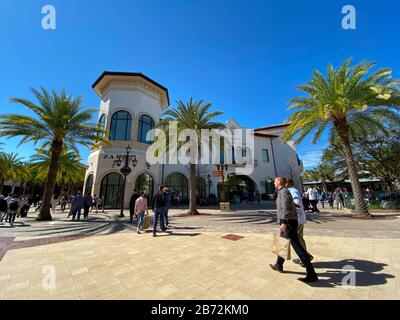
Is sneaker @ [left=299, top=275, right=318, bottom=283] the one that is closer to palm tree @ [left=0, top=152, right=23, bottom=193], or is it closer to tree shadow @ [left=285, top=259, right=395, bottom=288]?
tree shadow @ [left=285, top=259, right=395, bottom=288]

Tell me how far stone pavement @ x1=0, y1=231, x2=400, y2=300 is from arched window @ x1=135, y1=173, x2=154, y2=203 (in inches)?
572

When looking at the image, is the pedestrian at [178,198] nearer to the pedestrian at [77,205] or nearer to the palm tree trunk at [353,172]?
the pedestrian at [77,205]

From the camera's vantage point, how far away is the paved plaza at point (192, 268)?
3012mm

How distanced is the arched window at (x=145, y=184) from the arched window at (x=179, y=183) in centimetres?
281

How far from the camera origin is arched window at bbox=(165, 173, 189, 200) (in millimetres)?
23850

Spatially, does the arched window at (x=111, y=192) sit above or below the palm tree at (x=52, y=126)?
below

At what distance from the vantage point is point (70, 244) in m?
6.23

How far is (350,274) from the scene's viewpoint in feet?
11.5

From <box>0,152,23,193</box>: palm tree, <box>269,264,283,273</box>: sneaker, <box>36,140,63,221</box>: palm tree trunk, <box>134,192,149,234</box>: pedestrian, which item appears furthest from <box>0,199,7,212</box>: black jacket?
<box>0,152,23,193</box>: palm tree

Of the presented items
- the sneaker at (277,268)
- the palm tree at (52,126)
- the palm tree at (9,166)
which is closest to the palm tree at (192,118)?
the palm tree at (52,126)

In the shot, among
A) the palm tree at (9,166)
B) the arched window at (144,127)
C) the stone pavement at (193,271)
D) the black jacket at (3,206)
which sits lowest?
the stone pavement at (193,271)

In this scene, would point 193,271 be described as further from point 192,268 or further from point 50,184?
point 50,184

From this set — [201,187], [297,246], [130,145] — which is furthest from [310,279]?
[201,187]

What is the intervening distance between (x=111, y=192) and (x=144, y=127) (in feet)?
27.0
